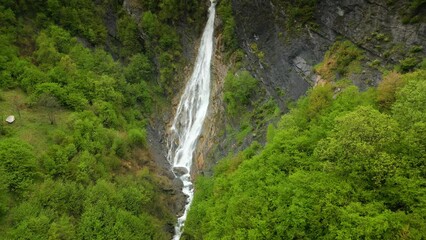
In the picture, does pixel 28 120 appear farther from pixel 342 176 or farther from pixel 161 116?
pixel 342 176

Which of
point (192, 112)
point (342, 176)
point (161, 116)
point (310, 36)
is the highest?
point (310, 36)

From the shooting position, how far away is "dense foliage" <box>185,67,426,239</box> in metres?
22.1

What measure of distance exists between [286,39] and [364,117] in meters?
22.9

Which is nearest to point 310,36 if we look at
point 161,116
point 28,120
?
point 161,116

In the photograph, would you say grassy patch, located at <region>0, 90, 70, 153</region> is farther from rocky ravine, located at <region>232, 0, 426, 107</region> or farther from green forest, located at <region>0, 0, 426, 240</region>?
rocky ravine, located at <region>232, 0, 426, 107</region>

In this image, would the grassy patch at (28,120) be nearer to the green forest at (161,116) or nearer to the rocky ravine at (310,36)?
the green forest at (161,116)

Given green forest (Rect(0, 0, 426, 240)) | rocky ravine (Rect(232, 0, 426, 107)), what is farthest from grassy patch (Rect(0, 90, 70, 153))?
rocky ravine (Rect(232, 0, 426, 107))

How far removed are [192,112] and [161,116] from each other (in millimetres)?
7326

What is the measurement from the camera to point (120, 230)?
38969 millimetres

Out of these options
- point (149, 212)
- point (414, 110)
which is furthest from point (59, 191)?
point (414, 110)

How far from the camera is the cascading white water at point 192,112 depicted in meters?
54.3

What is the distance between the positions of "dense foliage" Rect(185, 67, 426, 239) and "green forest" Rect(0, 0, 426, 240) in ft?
0.35

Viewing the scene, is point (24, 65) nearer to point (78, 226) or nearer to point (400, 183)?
point (78, 226)

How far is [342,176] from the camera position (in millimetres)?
24938
